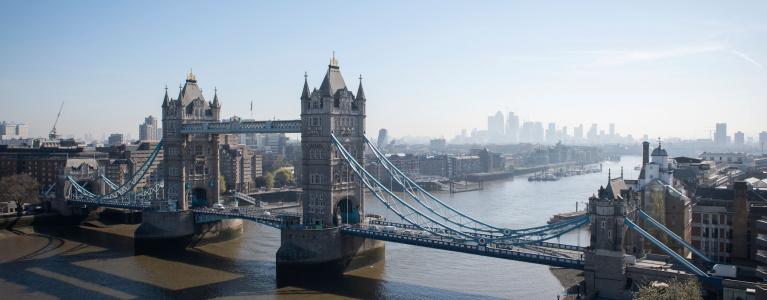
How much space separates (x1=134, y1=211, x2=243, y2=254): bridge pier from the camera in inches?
2437

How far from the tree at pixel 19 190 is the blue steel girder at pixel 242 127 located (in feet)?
95.1

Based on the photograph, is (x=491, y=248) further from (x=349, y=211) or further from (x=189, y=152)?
(x=189, y=152)

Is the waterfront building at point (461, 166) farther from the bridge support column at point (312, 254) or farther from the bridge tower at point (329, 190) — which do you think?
the bridge support column at point (312, 254)

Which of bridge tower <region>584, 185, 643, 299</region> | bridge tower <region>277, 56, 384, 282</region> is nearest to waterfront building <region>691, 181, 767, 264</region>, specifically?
bridge tower <region>584, 185, 643, 299</region>

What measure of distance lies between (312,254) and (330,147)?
852cm

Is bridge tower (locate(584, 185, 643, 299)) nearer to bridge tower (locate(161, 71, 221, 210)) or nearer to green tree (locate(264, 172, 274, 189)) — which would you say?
bridge tower (locate(161, 71, 221, 210))

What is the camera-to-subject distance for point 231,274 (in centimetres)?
5125

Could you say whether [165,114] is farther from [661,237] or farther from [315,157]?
[661,237]

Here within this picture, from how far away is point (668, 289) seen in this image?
104ft

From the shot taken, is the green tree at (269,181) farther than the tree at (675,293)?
Yes

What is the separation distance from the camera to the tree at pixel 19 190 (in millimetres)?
80938

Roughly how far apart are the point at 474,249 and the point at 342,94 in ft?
58.1

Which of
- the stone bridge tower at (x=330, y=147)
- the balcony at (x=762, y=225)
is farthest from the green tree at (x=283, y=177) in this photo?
the balcony at (x=762, y=225)

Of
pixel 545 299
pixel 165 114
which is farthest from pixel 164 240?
pixel 545 299
